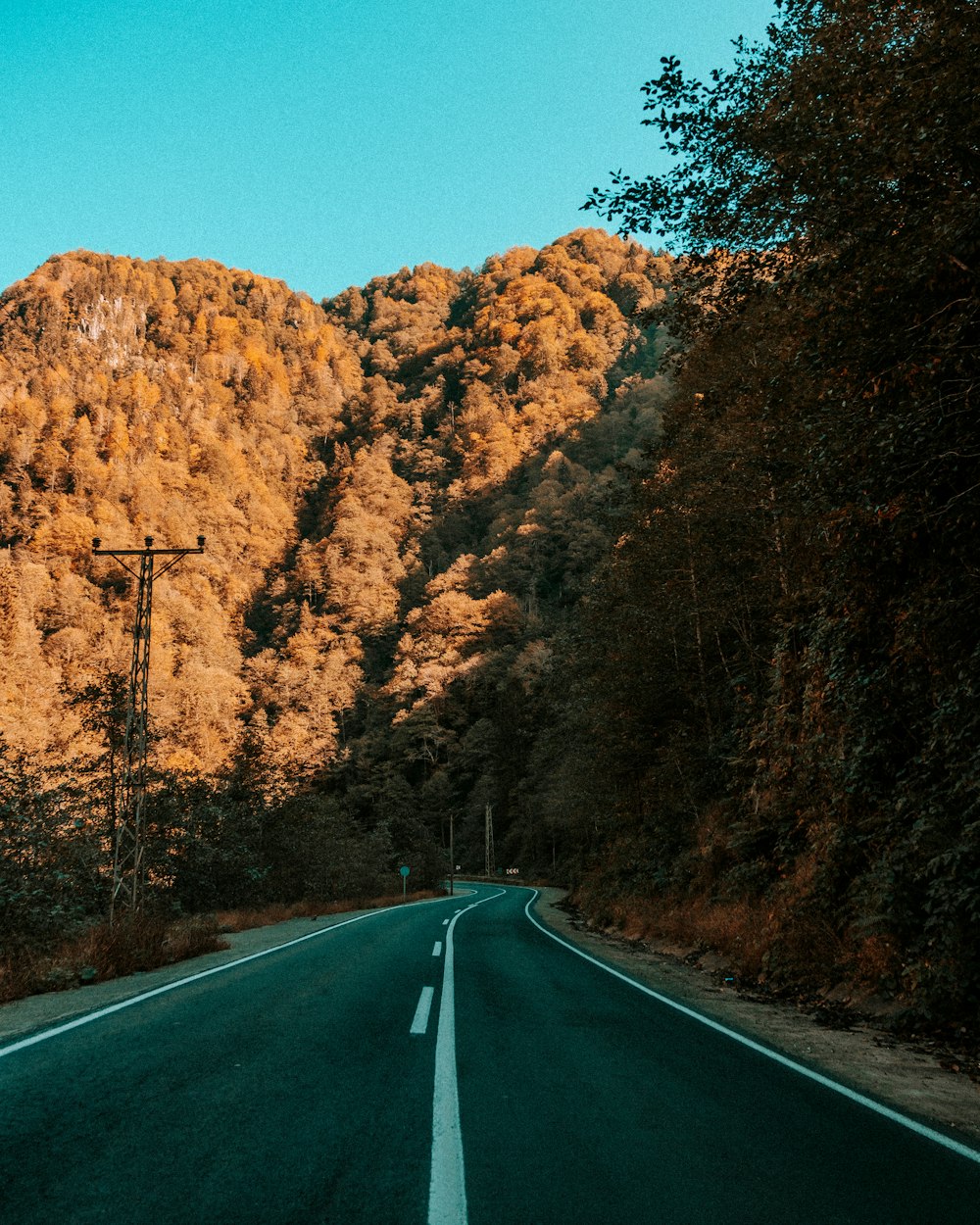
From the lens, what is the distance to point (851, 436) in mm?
6309

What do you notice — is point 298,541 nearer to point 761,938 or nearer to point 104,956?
point 104,956

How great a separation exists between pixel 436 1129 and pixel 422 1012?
12.3 feet

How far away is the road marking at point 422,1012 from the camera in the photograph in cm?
661

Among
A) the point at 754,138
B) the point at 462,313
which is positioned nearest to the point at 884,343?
the point at 754,138

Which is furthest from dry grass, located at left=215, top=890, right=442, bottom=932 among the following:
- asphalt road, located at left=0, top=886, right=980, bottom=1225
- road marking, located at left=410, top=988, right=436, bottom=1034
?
asphalt road, located at left=0, top=886, right=980, bottom=1225

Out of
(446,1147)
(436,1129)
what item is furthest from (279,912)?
(446,1147)

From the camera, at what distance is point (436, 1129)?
154 inches

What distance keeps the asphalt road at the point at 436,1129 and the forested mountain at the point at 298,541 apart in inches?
354

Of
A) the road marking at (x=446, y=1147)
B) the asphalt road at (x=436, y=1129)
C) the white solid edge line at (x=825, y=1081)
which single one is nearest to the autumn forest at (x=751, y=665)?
the white solid edge line at (x=825, y=1081)

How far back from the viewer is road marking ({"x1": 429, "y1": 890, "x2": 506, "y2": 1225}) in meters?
2.95

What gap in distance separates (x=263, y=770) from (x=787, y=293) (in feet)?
103

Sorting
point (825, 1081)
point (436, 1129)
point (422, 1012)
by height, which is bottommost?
point (422, 1012)

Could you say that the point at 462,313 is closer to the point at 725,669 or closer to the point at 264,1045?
the point at 725,669

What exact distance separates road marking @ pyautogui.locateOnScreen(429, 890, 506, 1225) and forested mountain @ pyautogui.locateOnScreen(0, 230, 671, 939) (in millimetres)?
10105
